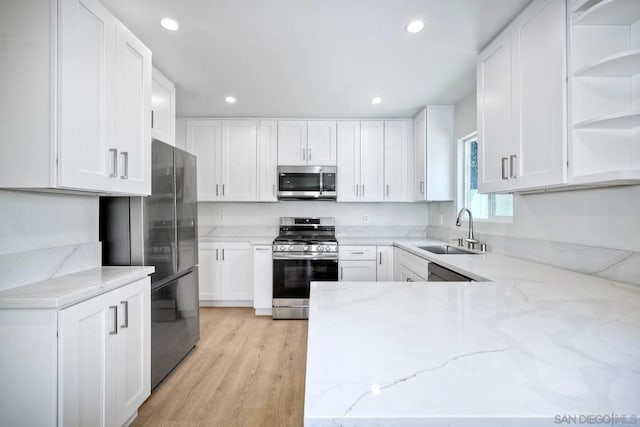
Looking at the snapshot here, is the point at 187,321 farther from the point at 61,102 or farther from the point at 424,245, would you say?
the point at 424,245

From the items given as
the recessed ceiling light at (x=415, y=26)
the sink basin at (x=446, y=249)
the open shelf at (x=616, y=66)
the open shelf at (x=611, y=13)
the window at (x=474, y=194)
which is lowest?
the sink basin at (x=446, y=249)

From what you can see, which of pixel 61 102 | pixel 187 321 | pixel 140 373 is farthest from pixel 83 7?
pixel 187 321

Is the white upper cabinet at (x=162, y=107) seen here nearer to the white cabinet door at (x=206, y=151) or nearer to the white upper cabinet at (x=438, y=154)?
the white cabinet door at (x=206, y=151)

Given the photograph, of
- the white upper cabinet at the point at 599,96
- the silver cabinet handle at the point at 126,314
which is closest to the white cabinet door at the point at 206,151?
the silver cabinet handle at the point at 126,314

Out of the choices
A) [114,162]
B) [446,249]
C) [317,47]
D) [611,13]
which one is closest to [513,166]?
[611,13]

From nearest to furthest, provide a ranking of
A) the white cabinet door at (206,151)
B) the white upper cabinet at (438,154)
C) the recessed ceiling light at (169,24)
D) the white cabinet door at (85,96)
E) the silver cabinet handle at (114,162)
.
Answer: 1. the white cabinet door at (85,96)
2. the silver cabinet handle at (114,162)
3. the recessed ceiling light at (169,24)
4. the white upper cabinet at (438,154)
5. the white cabinet door at (206,151)

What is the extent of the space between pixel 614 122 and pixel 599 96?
189 mm

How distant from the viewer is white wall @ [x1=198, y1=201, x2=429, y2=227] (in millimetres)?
3973

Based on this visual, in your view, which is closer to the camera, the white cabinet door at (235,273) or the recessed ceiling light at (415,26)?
the recessed ceiling light at (415,26)

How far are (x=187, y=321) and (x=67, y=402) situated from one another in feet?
3.96

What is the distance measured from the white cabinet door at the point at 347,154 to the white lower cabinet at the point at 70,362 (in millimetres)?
2632

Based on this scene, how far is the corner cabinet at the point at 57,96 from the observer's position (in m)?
1.18

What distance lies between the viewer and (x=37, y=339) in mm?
1119

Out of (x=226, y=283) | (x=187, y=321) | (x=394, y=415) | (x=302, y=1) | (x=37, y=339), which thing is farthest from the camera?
(x=226, y=283)
